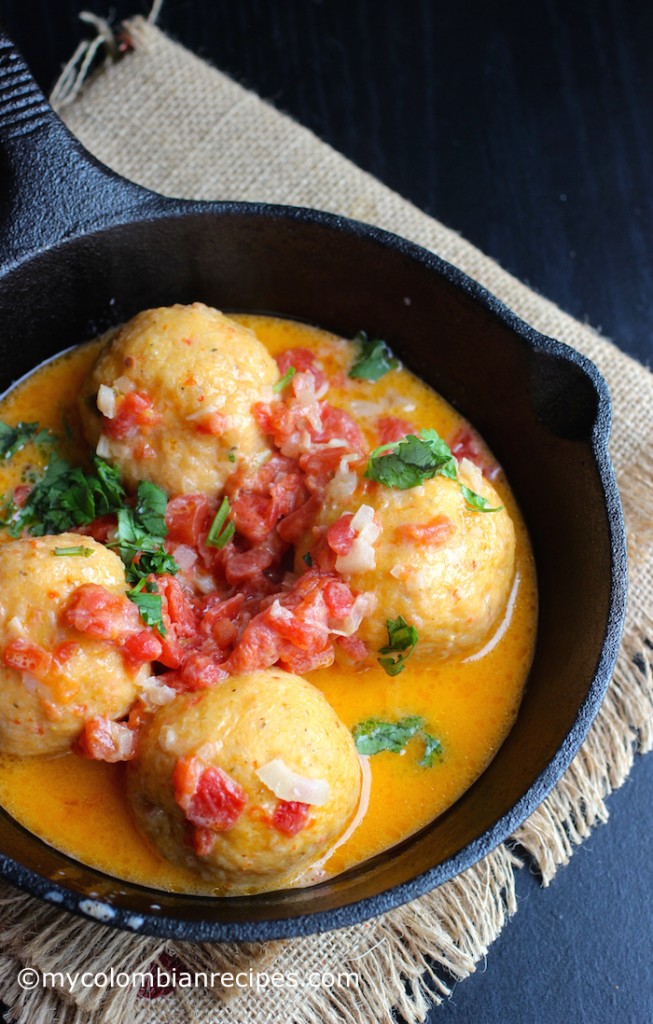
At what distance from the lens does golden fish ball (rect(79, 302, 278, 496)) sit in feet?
10.9

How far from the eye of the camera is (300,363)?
3.90 m

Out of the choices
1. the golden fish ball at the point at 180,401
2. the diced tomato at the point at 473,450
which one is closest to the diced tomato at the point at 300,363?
the golden fish ball at the point at 180,401

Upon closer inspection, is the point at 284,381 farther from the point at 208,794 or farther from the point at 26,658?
the point at 208,794

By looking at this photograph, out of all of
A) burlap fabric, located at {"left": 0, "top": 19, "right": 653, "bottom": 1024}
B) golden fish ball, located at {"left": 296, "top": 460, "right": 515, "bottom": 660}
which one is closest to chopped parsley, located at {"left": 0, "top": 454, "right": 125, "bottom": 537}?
golden fish ball, located at {"left": 296, "top": 460, "right": 515, "bottom": 660}

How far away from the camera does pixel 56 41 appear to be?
4797 mm

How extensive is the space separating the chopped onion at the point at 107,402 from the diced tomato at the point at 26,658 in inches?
30.8

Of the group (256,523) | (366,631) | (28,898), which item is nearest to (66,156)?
(256,523)

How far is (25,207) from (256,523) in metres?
1.27

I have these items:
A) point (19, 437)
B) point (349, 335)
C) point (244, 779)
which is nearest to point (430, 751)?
point (244, 779)

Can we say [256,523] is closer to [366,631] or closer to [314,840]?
[366,631]

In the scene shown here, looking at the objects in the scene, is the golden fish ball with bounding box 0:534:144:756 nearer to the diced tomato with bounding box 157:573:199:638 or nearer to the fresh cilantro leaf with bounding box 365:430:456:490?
the diced tomato with bounding box 157:573:199:638

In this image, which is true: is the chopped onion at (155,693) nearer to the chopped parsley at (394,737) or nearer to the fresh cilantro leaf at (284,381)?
the chopped parsley at (394,737)

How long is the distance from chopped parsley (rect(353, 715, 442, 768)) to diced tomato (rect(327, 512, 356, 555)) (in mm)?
596

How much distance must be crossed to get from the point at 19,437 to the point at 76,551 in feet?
2.79
